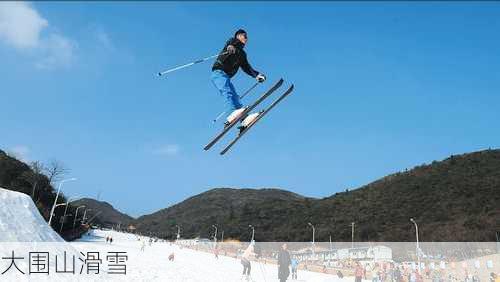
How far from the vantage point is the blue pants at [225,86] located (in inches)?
421

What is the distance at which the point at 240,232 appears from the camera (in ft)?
404

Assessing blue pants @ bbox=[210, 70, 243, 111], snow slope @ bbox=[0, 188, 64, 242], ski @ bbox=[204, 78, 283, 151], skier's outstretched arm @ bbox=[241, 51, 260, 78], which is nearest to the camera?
blue pants @ bbox=[210, 70, 243, 111]

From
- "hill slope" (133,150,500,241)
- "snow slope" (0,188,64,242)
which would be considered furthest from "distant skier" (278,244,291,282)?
"hill slope" (133,150,500,241)

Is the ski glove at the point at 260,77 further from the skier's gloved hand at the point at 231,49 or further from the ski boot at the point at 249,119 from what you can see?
the ski boot at the point at 249,119

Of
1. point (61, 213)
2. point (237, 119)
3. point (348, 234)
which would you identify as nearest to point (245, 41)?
point (237, 119)

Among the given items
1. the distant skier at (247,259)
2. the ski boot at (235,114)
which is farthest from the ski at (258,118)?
the distant skier at (247,259)

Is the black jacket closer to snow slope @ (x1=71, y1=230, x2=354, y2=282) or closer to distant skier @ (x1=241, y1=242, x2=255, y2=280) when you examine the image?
distant skier @ (x1=241, y1=242, x2=255, y2=280)

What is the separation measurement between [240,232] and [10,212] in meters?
110

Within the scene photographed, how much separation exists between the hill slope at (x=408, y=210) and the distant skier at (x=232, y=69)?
56.8m

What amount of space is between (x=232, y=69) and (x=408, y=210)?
84.7m

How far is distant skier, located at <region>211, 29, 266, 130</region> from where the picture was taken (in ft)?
34.2

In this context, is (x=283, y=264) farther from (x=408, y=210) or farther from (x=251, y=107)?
Result: (x=408, y=210)

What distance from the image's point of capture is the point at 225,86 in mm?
10758

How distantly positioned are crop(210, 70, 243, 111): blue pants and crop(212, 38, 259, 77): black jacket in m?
0.11
